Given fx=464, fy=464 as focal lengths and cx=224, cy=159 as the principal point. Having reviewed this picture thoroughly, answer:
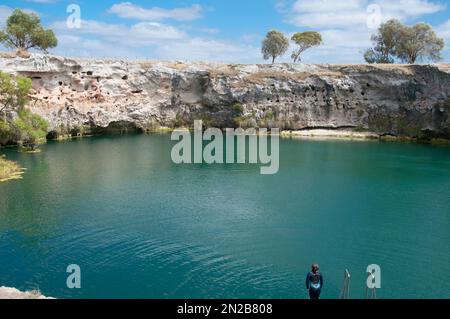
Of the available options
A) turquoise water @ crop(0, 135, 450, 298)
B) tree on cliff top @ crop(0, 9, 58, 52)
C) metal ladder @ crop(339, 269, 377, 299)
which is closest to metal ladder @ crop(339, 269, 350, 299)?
metal ladder @ crop(339, 269, 377, 299)

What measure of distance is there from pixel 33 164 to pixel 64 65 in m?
40.5

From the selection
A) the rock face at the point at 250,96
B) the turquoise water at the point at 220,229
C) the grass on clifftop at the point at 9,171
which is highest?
the rock face at the point at 250,96

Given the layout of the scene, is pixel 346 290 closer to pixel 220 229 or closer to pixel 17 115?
pixel 220 229

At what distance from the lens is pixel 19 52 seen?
8944 cm

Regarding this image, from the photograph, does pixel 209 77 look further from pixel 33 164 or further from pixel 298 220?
pixel 298 220

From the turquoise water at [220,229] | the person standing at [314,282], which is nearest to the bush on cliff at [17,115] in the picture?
the turquoise water at [220,229]

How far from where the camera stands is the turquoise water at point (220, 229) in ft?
82.4

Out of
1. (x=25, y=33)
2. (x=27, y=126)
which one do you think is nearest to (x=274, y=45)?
(x=25, y=33)

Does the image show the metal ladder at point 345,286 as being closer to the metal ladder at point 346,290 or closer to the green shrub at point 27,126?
the metal ladder at point 346,290

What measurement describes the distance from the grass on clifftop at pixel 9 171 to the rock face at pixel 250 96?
37.5 m

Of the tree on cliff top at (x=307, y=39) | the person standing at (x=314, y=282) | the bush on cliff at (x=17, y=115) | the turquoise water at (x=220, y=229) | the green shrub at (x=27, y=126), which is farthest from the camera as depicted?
the tree on cliff top at (x=307, y=39)

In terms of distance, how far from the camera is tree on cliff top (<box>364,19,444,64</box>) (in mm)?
116500

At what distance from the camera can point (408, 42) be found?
384 feet
